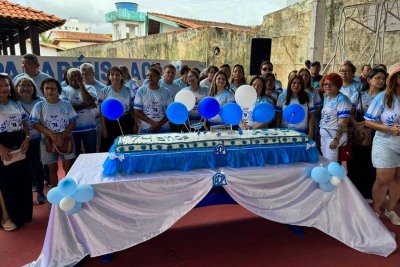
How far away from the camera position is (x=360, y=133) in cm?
307

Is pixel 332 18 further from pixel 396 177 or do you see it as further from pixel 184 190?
pixel 184 190

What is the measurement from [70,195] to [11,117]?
4.13 ft

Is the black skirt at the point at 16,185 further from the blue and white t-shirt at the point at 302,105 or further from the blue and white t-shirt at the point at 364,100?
the blue and white t-shirt at the point at 364,100

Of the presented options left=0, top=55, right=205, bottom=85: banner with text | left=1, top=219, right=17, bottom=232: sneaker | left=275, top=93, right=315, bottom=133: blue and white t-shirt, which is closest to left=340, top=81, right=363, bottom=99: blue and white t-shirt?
left=275, top=93, right=315, bottom=133: blue and white t-shirt

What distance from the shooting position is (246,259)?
225 cm

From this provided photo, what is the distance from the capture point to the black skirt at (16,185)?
8.52ft

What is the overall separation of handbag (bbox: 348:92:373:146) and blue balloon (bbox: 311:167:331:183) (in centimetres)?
124

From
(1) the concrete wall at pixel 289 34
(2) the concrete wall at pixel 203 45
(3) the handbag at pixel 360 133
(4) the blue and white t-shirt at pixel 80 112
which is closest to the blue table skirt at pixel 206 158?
(3) the handbag at pixel 360 133

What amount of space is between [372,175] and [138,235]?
2651 mm

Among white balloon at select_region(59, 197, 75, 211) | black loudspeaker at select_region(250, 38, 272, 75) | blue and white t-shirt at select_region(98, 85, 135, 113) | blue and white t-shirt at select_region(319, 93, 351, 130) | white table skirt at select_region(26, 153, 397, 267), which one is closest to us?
white balloon at select_region(59, 197, 75, 211)

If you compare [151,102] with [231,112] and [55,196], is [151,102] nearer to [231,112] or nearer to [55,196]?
[231,112]

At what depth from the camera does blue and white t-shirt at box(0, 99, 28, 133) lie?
2.49m

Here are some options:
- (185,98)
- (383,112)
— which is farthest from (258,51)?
(185,98)

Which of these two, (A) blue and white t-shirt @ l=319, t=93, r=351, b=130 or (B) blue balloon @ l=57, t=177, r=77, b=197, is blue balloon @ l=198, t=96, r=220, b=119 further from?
A: (A) blue and white t-shirt @ l=319, t=93, r=351, b=130
